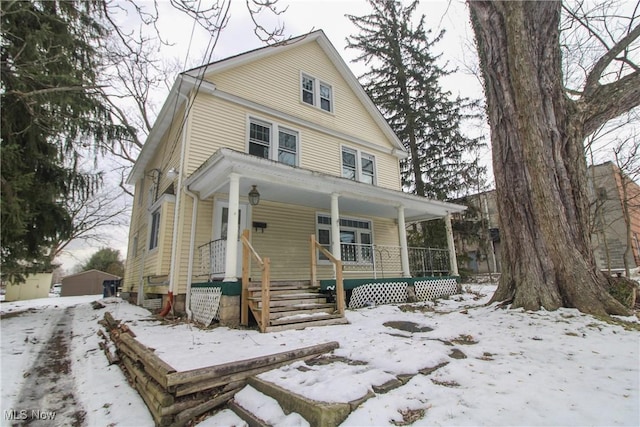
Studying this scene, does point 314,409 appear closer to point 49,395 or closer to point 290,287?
point 49,395

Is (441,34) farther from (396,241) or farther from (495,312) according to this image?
(495,312)

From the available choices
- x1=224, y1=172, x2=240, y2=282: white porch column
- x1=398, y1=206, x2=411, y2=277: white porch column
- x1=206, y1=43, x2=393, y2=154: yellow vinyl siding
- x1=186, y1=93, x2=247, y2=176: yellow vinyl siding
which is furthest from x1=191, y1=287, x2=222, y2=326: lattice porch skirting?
x1=206, y1=43, x2=393, y2=154: yellow vinyl siding

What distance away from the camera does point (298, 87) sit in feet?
34.9

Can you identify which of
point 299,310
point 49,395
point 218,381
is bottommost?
point 49,395

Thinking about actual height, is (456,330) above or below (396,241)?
below

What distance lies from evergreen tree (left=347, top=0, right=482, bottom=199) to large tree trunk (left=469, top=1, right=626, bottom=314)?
10145 millimetres

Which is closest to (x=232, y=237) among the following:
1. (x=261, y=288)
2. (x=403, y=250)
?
(x=261, y=288)

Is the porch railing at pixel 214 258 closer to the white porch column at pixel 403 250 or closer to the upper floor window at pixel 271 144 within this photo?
the upper floor window at pixel 271 144

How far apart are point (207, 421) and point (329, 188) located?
601cm

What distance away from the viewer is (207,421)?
8.47 ft

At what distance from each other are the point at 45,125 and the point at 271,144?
5861mm

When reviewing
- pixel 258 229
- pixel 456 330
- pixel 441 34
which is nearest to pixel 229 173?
pixel 258 229

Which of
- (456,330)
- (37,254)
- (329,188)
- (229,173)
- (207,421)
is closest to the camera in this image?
(207,421)

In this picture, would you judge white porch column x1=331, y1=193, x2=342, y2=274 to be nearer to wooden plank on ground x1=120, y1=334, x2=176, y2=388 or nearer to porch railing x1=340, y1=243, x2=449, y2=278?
porch railing x1=340, y1=243, x2=449, y2=278
